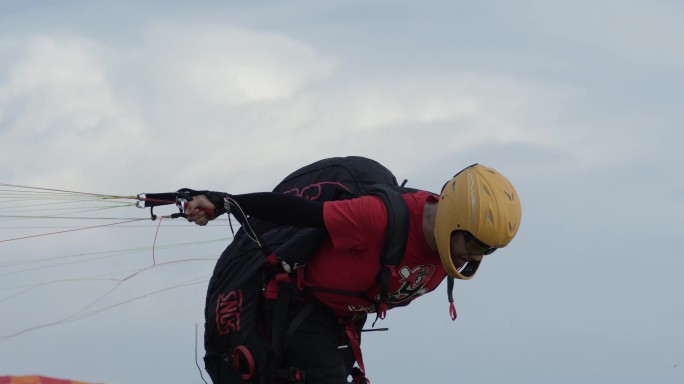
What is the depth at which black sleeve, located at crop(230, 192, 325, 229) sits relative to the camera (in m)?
8.72

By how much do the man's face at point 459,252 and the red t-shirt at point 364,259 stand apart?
0.19 metres

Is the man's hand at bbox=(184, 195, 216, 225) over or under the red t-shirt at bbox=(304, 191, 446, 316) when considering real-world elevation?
over

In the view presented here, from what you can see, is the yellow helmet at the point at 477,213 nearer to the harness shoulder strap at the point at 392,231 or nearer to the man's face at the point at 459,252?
the man's face at the point at 459,252

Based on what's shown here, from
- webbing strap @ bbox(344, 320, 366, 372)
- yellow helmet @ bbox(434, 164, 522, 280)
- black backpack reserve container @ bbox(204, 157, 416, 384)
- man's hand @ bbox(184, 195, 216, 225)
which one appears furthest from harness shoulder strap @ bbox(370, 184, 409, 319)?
man's hand @ bbox(184, 195, 216, 225)

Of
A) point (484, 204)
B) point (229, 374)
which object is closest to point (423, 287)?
point (484, 204)

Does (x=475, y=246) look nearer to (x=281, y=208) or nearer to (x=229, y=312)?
(x=281, y=208)

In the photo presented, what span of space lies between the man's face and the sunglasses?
0.07 ft

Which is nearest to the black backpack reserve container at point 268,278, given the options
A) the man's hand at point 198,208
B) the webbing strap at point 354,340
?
the man's hand at point 198,208

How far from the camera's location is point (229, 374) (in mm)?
9891

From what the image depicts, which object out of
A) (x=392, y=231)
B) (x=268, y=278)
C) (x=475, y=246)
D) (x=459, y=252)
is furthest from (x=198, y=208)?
(x=475, y=246)

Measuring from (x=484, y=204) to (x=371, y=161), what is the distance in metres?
1.35

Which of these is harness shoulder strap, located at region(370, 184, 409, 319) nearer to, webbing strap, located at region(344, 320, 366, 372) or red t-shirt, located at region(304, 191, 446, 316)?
red t-shirt, located at region(304, 191, 446, 316)

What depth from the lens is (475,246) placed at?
352 inches

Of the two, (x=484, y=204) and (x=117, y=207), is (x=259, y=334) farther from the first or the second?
(x=484, y=204)
